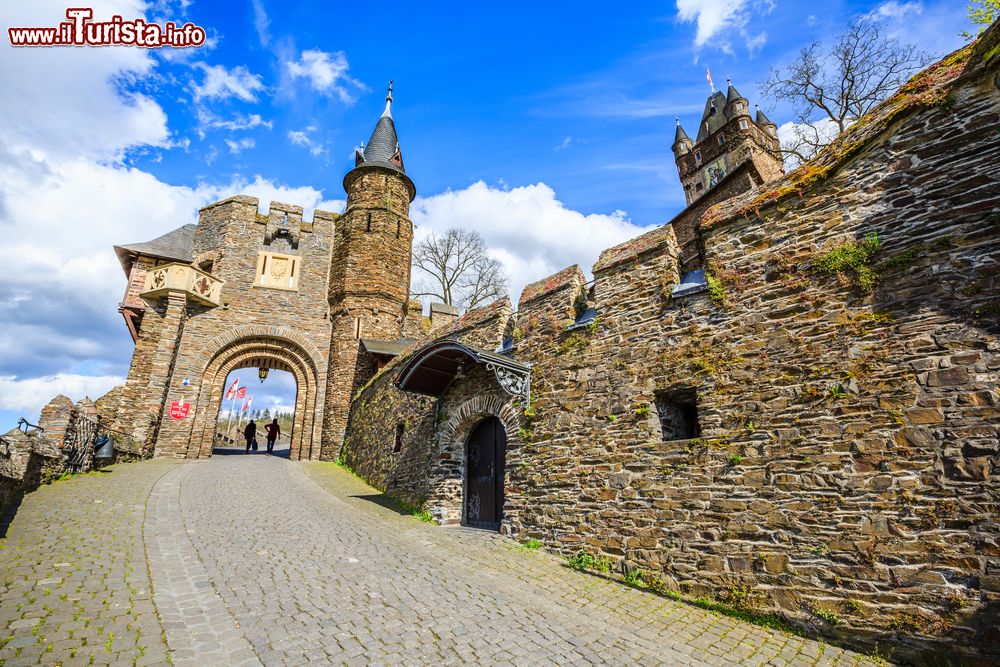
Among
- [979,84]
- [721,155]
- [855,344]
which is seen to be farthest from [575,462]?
[721,155]

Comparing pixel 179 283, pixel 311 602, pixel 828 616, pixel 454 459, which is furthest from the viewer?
pixel 179 283

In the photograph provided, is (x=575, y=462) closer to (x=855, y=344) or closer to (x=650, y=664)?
(x=650, y=664)

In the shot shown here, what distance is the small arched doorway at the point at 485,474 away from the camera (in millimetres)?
8867

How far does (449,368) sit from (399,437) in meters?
3.47

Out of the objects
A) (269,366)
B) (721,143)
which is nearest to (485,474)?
(269,366)

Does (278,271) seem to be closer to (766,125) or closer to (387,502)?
(387,502)

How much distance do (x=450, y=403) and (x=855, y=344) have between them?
7090 millimetres

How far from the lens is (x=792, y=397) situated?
5.10 meters

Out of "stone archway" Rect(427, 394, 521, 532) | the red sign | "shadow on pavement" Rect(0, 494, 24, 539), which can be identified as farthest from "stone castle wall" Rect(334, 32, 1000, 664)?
the red sign

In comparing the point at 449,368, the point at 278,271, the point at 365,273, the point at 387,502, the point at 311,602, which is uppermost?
the point at 278,271

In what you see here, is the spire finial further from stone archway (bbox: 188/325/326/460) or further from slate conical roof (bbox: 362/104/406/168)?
stone archway (bbox: 188/325/326/460)

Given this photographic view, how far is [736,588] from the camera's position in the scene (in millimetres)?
4992

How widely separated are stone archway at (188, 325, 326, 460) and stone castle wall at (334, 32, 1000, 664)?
13775 millimetres

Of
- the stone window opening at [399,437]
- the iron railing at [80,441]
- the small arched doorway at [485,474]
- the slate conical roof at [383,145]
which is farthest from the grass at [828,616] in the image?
the slate conical roof at [383,145]
